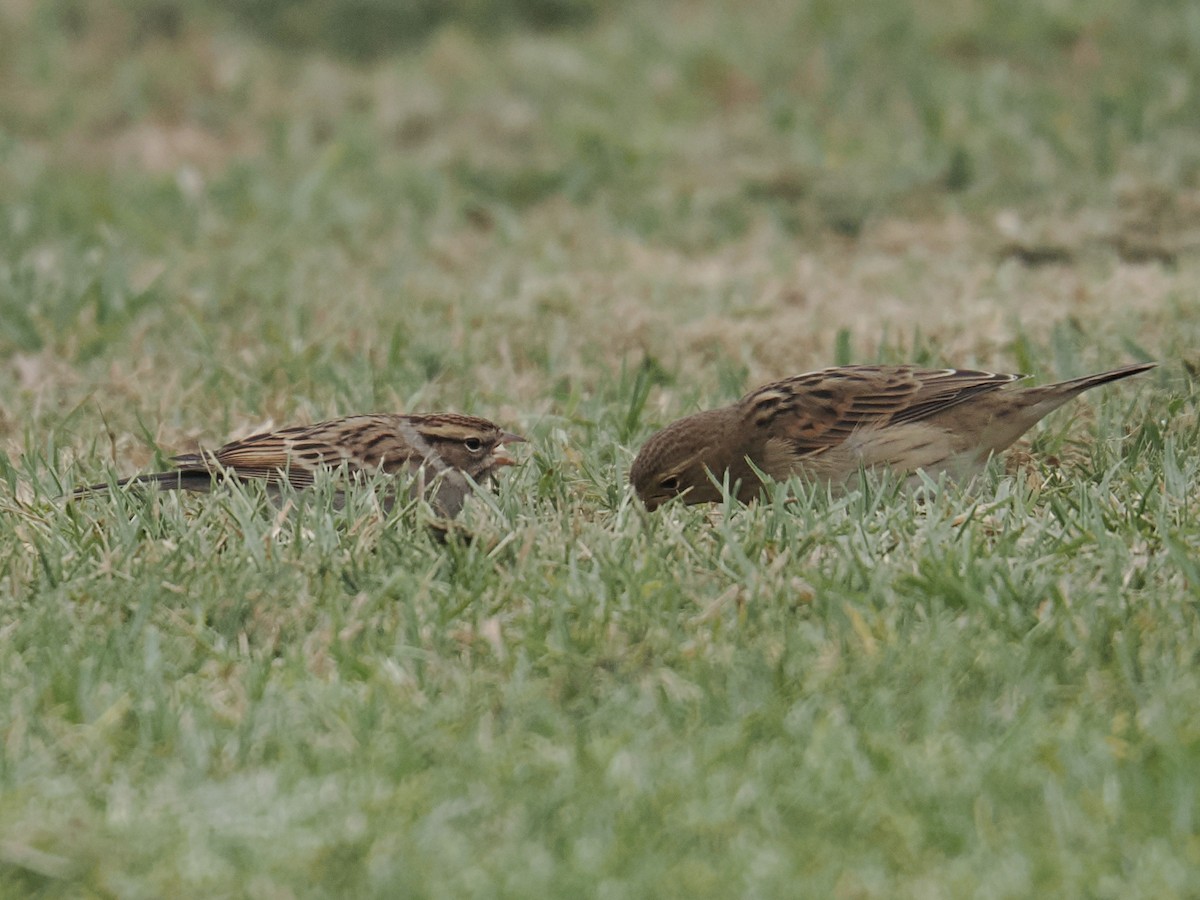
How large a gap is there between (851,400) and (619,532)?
4.10 feet

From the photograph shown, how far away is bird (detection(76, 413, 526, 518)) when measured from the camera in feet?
19.5

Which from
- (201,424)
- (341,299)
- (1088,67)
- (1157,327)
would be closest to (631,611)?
(201,424)

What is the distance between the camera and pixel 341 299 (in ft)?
30.8

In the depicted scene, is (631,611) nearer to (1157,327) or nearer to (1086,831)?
(1086,831)

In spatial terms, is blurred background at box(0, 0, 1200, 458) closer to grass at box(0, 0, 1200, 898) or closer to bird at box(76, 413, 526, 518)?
grass at box(0, 0, 1200, 898)

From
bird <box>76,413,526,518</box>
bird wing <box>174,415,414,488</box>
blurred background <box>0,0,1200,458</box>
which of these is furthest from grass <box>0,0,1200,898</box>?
bird wing <box>174,415,414,488</box>

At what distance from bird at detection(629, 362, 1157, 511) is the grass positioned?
9.3 inches

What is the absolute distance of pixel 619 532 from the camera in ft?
17.8

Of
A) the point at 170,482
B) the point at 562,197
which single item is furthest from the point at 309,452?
the point at 562,197

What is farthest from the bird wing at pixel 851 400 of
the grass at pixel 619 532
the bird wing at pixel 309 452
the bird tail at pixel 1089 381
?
the bird wing at pixel 309 452

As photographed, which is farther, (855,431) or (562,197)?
(562,197)

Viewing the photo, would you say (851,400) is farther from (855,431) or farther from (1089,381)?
(1089,381)

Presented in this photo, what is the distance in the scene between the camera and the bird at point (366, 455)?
5.95m

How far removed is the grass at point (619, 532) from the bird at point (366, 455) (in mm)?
152
